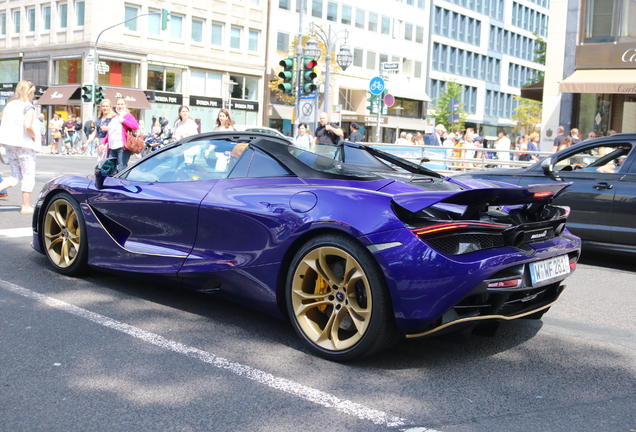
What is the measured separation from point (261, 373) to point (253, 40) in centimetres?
4831

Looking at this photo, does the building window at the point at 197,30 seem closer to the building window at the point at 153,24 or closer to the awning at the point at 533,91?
the building window at the point at 153,24

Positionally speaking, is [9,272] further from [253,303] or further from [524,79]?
[524,79]

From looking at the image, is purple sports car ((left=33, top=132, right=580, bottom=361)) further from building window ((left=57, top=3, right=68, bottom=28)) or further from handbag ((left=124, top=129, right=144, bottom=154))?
building window ((left=57, top=3, right=68, bottom=28))

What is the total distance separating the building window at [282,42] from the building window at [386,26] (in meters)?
10.8

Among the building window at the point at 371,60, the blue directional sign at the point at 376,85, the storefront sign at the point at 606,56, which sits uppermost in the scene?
the building window at the point at 371,60

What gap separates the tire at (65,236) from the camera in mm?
5812

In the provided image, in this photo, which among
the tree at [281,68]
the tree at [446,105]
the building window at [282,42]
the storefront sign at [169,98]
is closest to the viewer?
the storefront sign at [169,98]

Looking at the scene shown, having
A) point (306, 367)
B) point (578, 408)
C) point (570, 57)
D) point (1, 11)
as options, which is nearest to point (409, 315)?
point (306, 367)

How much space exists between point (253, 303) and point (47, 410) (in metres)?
1.53

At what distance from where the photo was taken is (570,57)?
879 inches

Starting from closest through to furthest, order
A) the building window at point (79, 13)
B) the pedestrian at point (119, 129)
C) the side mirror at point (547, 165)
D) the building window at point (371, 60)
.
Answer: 1. the side mirror at point (547, 165)
2. the pedestrian at point (119, 129)
3. the building window at point (79, 13)
4. the building window at point (371, 60)

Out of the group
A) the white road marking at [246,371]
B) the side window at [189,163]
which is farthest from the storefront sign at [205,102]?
the white road marking at [246,371]

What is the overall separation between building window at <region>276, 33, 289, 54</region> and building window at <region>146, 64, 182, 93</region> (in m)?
8.52

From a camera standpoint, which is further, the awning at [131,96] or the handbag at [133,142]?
the awning at [131,96]
